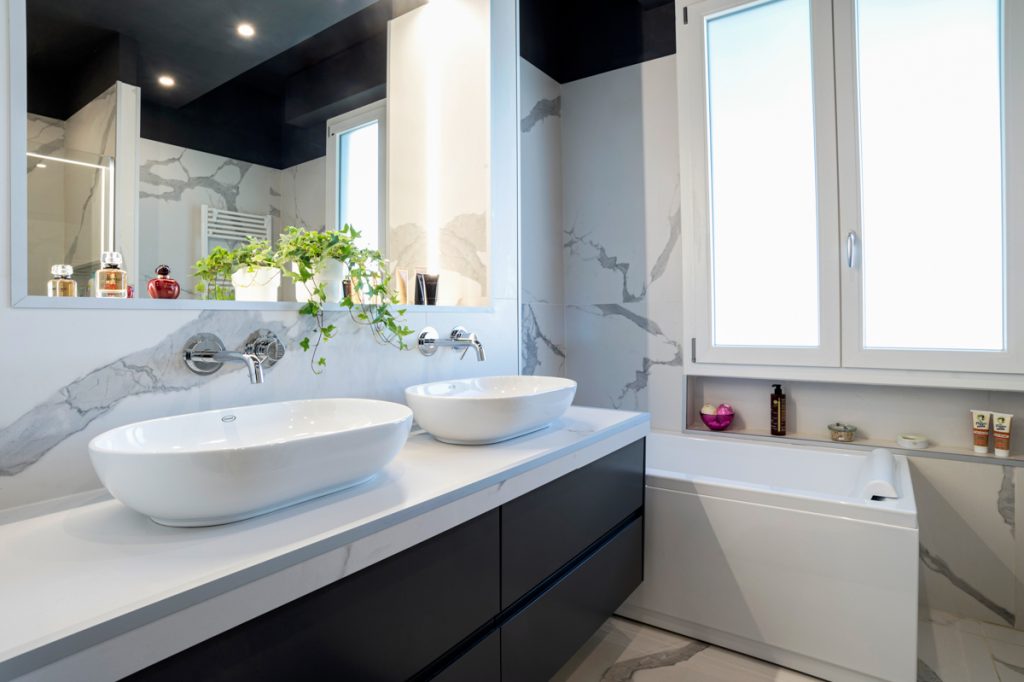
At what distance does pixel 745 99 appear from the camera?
269 cm

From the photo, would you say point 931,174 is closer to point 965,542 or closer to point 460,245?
point 965,542

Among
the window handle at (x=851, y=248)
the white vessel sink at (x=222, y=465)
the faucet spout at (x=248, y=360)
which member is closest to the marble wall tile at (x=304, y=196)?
the faucet spout at (x=248, y=360)

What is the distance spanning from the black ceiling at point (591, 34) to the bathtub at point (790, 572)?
2139mm

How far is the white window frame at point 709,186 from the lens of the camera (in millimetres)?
2475

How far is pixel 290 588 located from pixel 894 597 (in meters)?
1.74

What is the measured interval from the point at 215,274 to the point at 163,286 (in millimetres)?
161

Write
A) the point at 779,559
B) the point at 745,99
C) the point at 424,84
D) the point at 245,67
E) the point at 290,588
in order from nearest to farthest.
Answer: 1. the point at 290,588
2. the point at 245,67
3. the point at 779,559
4. the point at 424,84
5. the point at 745,99

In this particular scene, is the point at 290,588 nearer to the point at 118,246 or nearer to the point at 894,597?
the point at 118,246

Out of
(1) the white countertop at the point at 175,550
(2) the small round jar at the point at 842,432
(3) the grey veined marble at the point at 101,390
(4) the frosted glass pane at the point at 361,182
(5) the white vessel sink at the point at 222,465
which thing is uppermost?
(4) the frosted glass pane at the point at 361,182

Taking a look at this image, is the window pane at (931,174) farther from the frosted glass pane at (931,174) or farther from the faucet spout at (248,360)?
the faucet spout at (248,360)

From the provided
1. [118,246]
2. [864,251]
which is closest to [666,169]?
[864,251]

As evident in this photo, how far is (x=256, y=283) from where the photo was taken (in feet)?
5.03

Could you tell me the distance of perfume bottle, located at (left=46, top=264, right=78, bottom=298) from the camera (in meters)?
1.11

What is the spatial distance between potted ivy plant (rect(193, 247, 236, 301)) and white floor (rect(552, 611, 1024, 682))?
1.54 meters
